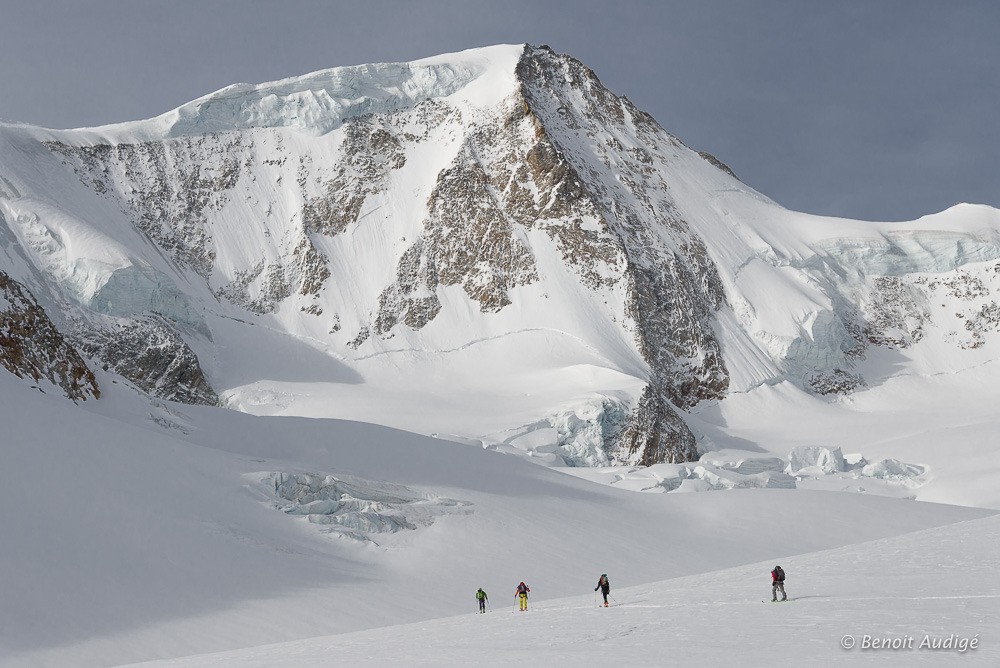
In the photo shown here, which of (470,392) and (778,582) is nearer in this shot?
(778,582)

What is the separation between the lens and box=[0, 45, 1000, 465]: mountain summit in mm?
73625

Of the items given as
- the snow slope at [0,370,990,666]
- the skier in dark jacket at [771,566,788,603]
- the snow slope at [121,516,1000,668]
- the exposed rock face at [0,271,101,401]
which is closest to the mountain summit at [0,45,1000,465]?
the snow slope at [0,370,990,666]

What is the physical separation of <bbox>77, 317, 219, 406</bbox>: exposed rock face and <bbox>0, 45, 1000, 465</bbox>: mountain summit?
0.65ft

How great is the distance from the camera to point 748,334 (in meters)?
92.2

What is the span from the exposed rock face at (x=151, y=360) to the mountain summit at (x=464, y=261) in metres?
0.20

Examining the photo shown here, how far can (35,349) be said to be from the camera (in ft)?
119

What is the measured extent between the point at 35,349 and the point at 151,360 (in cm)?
3841

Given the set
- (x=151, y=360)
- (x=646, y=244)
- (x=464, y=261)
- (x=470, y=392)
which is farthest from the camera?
(x=646, y=244)

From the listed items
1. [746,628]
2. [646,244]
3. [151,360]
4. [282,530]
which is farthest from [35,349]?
[646,244]

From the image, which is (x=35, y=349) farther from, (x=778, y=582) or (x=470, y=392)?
(x=470, y=392)

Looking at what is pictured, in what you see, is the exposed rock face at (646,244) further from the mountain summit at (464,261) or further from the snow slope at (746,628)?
the snow slope at (746,628)

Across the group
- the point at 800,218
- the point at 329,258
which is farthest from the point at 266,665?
the point at 800,218

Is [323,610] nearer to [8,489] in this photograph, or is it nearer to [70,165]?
[8,489]

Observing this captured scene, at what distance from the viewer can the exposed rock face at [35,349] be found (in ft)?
115
